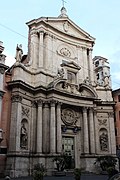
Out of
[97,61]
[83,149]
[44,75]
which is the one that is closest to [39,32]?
[44,75]

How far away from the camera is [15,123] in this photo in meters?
19.6

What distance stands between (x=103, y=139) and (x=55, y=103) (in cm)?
694

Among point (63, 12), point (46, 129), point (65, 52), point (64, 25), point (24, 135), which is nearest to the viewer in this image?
point (24, 135)

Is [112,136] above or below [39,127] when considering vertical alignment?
below

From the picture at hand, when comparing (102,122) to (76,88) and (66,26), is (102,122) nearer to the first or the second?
(76,88)

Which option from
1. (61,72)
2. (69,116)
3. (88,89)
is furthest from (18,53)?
(88,89)

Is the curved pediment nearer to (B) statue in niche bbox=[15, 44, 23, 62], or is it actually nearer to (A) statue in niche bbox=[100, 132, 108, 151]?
(B) statue in niche bbox=[15, 44, 23, 62]

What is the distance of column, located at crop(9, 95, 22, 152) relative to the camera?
19109 mm

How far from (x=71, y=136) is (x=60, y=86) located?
4.93m

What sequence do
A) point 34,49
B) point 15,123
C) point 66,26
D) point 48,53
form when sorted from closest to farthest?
point 15,123, point 34,49, point 48,53, point 66,26

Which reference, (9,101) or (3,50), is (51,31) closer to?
(3,50)

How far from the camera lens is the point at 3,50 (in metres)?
20.6

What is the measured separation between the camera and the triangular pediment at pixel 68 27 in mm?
26775

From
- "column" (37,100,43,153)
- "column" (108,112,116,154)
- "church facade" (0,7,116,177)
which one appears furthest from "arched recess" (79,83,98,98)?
"column" (37,100,43,153)
